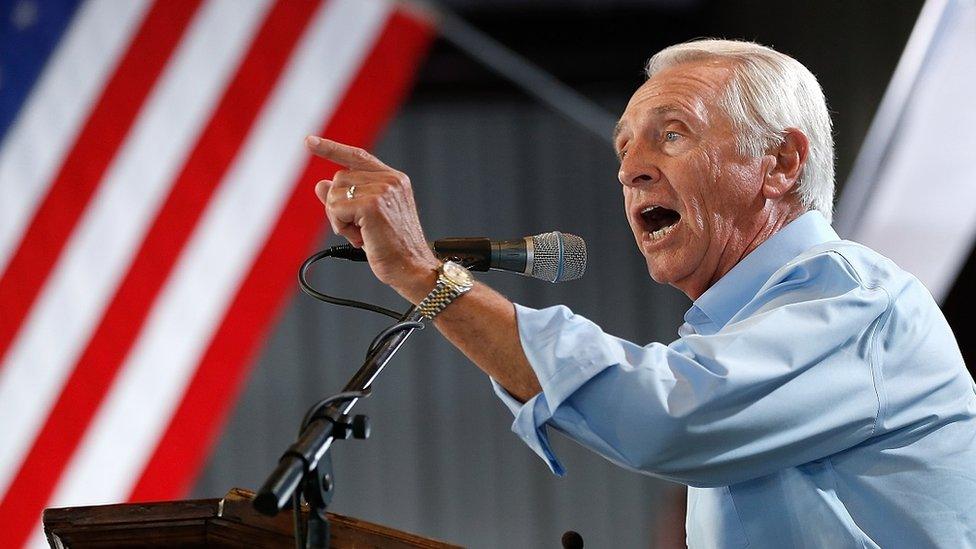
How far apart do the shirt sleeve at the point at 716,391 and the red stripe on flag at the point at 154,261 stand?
2.48 metres

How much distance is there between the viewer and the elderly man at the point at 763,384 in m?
1.09

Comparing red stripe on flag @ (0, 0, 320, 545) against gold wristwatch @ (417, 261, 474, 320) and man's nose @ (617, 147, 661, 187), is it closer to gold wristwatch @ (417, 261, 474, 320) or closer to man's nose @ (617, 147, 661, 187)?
man's nose @ (617, 147, 661, 187)

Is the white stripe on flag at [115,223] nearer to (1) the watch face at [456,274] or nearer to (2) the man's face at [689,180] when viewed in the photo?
(2) the man's face at [689,180]

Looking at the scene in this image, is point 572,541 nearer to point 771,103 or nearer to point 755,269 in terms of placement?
point 755,269

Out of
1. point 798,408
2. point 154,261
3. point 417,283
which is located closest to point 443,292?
point 417,283

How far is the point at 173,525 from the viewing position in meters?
1.18

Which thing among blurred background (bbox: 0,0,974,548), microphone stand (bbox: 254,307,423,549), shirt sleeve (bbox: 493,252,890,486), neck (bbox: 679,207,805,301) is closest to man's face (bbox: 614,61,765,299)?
neck (bbox: 679,207,805,301)

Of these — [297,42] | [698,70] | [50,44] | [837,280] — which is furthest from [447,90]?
[837,280]

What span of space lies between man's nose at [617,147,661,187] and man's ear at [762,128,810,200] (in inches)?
5.7

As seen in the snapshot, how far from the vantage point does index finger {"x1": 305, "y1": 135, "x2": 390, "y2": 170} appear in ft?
3.68

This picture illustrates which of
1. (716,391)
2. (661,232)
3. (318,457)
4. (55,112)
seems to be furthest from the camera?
(55,112)

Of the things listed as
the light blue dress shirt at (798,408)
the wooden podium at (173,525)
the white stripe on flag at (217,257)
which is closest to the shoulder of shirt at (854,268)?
the light blue dress shirt at (798,408)

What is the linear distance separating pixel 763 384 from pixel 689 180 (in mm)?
438

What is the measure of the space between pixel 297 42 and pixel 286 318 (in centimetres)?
109
